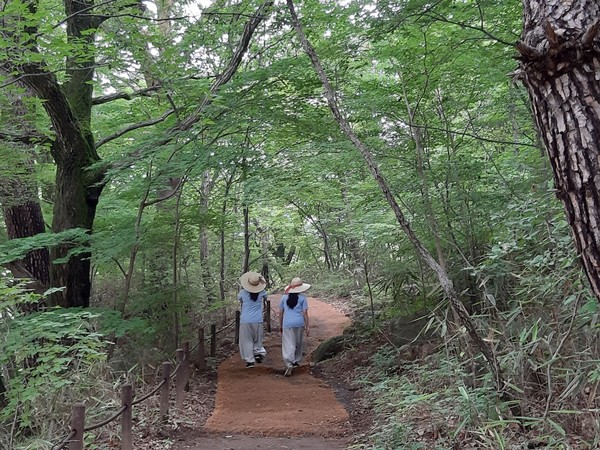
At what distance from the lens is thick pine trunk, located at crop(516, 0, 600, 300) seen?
83.4 inches

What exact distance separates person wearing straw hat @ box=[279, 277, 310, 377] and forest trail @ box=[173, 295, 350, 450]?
0.99ft

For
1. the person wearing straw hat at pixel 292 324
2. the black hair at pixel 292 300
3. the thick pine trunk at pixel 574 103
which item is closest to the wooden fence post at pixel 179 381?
the person wearing straw hat at pixel 292 324

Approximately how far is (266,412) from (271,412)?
7cm

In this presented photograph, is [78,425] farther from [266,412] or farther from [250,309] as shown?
[250,309]

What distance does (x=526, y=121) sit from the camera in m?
8.42

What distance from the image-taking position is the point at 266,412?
7.39 meters

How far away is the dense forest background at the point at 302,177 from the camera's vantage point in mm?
5129

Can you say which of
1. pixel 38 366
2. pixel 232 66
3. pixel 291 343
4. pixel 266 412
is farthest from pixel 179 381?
pixel 232 66

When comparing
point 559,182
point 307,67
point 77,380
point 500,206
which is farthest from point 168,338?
point 559,182

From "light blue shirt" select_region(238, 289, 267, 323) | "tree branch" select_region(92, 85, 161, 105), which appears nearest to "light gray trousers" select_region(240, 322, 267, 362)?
"light blue shirt" select_region(238, 289, 267, 323)

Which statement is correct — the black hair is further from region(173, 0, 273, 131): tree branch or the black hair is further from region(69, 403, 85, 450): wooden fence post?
region(69, 403, 85, 450): wooden fence post

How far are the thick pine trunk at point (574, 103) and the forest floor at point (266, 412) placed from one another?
450cm

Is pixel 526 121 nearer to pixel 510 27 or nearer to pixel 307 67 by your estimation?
pixel 510 27

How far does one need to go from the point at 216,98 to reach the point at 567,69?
19.0ft
